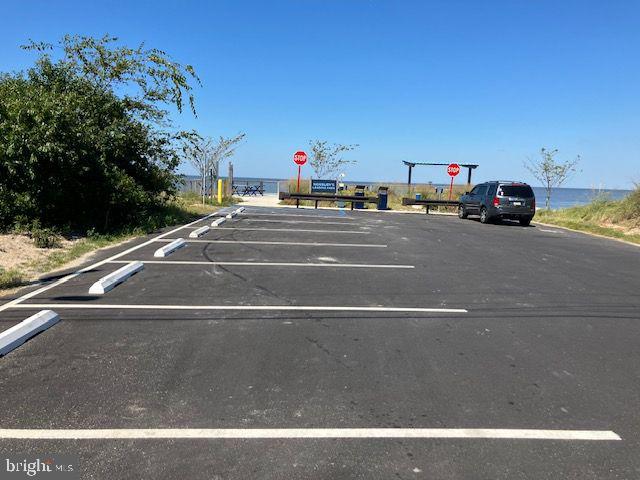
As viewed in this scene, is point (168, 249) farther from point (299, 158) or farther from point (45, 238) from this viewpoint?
point (299, 158)

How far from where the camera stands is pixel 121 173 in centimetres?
1328

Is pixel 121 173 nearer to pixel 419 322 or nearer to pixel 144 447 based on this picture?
pixel 419 322

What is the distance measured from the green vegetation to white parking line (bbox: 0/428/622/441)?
15.3 metres

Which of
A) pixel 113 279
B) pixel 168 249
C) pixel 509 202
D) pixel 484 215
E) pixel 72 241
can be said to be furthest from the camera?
pixel 484 215

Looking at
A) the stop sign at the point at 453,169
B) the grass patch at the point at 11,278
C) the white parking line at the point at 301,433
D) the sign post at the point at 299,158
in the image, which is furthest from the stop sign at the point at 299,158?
the white parking line at the point at 301,433

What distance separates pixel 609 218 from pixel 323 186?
638 inches

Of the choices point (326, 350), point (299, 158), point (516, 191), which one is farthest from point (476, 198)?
point (326, 350)

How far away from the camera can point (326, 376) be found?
4246 mm

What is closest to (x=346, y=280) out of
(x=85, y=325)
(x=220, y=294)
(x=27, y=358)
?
(x=220, y=294)

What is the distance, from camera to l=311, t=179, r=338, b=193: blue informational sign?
3134 centimetres

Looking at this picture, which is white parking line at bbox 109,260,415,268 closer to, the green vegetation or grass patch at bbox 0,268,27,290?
grass patch at bbox 0,268,27,290

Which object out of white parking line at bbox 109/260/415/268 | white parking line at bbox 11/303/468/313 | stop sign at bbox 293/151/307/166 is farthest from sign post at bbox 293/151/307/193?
white parking line at bbox 11/303/468/313

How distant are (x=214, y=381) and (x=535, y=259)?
911 cm

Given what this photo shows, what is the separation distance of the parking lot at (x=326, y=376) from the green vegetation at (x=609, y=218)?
12101mm
